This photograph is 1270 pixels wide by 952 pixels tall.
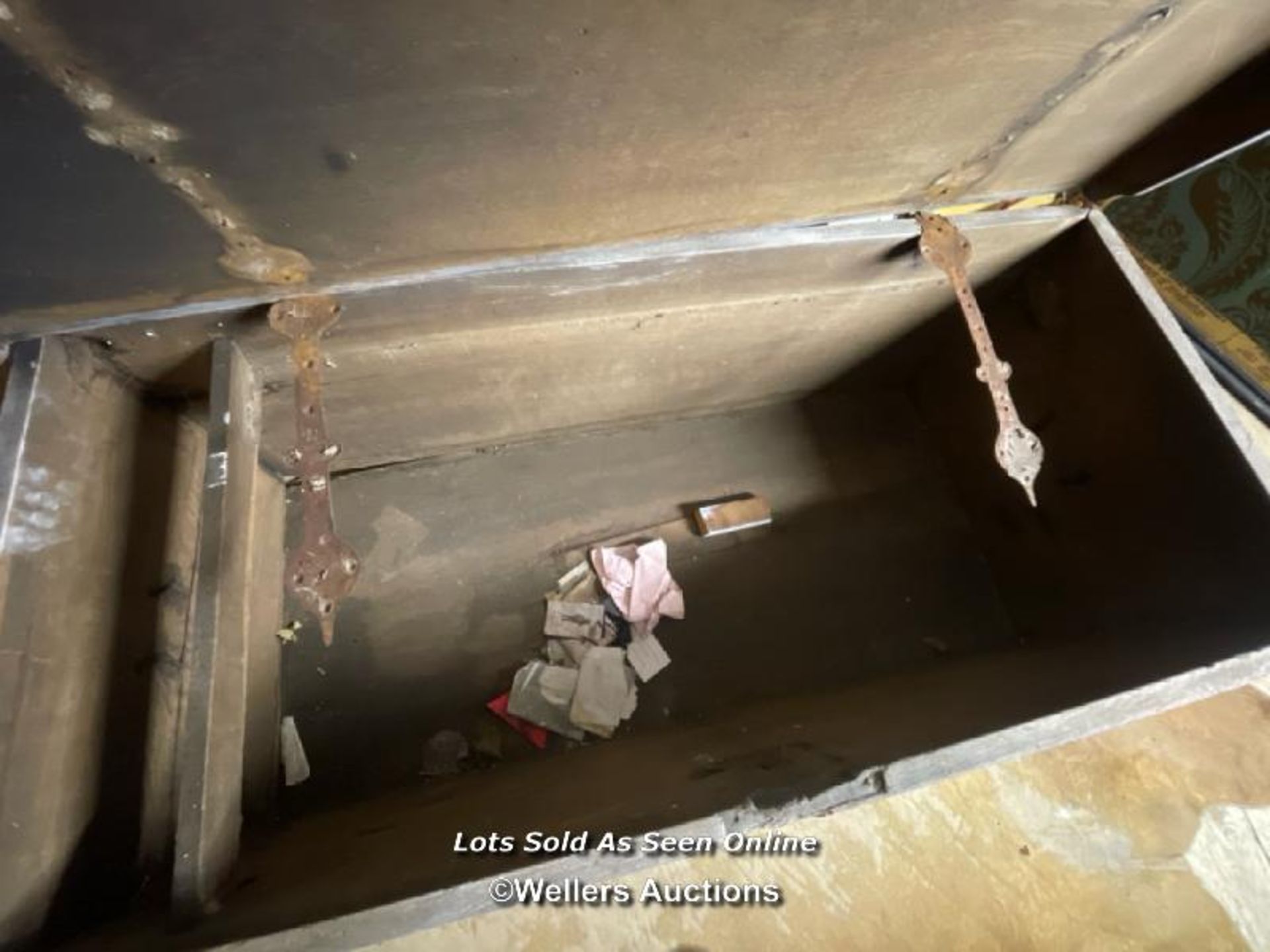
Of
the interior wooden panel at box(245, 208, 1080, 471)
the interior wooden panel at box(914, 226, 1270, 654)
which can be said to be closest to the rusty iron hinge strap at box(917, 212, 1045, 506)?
the interior wooden panel at box(245, 208, 1080, 471)

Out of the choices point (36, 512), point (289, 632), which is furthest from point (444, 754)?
point (36, 512)

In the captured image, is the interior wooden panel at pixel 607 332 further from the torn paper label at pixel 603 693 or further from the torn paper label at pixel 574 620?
the torn paper label at pixel 603 693

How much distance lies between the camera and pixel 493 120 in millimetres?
691

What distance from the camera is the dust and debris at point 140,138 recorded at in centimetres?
51

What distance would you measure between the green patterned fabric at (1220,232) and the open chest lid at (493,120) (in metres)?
1.09

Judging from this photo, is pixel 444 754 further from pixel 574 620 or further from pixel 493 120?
pixel 493 120

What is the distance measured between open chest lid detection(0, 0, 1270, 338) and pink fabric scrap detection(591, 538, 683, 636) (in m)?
0.70

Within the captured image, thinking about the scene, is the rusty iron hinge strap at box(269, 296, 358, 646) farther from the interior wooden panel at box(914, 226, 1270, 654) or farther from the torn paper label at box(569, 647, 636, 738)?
the interior wooden panel at box(914, 226, 1270, 654)

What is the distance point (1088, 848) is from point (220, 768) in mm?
1632

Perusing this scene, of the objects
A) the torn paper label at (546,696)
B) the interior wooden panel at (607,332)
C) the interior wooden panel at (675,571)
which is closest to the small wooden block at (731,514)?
the interior wooden panel at (675,571)

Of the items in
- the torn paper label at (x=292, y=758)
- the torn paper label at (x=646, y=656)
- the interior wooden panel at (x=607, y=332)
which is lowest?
the torn paper label at (x=292, y=758)

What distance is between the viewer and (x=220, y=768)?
2.65ft

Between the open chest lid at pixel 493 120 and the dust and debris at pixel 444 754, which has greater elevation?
the open chest lid at pixel 493 120

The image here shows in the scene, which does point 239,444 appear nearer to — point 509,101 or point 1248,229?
point 509,101
